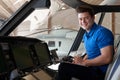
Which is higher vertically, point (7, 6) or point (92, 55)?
point (7, 6)

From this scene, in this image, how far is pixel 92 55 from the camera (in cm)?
239

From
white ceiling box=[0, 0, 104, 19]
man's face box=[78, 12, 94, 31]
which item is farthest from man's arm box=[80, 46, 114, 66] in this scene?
white ceiling box=[0, 0, 104, 19]

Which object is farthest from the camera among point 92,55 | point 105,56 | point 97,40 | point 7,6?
point 7,6

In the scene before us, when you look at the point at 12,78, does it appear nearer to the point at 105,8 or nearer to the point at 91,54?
the point at 91,54

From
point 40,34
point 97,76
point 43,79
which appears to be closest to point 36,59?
point 43,79

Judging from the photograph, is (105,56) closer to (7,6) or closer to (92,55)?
(92,55)

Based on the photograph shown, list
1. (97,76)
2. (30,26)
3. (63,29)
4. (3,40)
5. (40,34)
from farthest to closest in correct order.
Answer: (63,29) < (40,34) < (30,26) < (97,76) < (3,40)

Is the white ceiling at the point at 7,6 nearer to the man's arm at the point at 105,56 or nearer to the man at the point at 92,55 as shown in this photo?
the man at the point at 92,55

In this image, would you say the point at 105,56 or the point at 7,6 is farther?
the point at 7,6

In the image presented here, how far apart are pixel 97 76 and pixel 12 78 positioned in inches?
35.0

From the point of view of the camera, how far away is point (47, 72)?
9.46ft

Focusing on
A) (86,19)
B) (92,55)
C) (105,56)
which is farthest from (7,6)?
(105,56)

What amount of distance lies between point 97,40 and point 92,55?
0.18 m

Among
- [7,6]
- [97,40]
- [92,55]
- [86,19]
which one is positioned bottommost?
[92,55]
